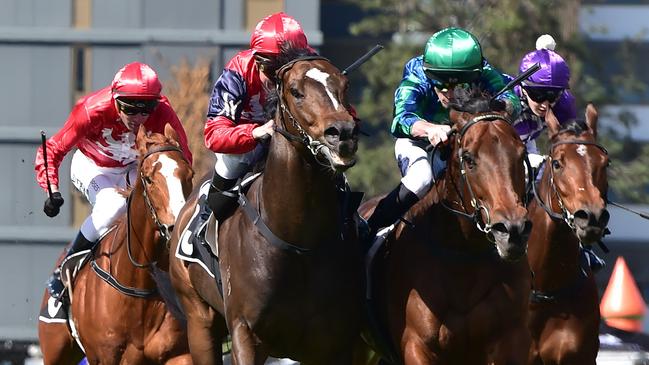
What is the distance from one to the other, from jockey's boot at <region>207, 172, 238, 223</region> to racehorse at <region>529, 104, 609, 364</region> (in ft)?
5.90

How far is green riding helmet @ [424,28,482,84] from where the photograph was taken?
8094 millimetres

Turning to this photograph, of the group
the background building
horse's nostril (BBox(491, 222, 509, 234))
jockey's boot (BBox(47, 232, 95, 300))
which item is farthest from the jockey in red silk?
the background building

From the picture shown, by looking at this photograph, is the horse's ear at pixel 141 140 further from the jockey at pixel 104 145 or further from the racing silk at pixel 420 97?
the racing silk at pixel 420 97

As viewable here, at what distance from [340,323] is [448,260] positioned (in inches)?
24.8

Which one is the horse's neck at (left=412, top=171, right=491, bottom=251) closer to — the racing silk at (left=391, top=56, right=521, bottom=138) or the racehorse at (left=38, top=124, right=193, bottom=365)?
the racing silk at (left=391, top=56, right=521, bottom=138)

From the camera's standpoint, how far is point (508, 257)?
23.3 ft

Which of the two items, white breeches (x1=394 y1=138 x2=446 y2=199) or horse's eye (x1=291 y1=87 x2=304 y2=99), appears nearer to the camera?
horse's eye (x1=291 y1=87 x2=304 y2=99)

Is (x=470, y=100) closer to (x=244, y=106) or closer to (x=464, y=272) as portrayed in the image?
(x=464, y=272)

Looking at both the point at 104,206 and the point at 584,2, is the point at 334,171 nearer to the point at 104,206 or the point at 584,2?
the point at 104,206

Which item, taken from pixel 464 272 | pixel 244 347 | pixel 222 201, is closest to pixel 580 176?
pixel 464 272

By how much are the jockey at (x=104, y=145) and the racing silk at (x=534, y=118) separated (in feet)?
6.85

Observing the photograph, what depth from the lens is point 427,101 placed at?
27.6ft

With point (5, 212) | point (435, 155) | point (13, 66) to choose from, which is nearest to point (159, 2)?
point (13, 66)

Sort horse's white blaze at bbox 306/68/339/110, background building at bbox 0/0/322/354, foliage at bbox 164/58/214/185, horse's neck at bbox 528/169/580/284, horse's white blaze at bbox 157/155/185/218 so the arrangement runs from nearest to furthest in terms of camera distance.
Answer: horse's white blaze at bbox 306/68/339/110 → horse's neck at bbox 528/169/580/284 → horse's white blaze at bbox 157/155/185/218 → foliage at bbox 164/58/214/185 → background building at bbox 0/0/322/354
